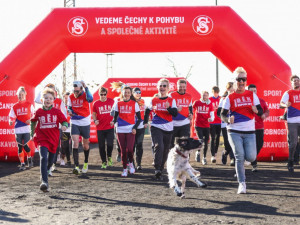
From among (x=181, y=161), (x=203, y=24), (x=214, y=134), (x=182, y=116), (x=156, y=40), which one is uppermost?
(x=203, y=24)

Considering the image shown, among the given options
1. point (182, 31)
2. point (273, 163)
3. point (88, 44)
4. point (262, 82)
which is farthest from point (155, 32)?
point (273, 163)

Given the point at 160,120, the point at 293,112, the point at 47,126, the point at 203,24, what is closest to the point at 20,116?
the point at 47,126

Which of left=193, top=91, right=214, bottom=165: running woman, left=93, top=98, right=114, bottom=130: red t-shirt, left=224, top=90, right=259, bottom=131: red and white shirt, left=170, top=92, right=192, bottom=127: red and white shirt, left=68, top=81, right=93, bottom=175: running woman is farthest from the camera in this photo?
left=193, top=91, right=214, bottom=165: running woman

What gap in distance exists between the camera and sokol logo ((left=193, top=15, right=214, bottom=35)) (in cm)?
1036

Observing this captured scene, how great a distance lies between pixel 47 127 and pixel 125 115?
2.06 meters

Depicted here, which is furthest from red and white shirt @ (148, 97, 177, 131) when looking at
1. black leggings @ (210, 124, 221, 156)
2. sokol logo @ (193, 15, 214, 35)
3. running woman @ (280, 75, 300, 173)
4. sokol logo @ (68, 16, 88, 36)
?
sokol logo @ (68, 16, 88, 36)

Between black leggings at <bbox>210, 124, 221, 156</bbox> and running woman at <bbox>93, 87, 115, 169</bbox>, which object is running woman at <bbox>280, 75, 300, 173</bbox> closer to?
black leggings at <bbox>210, 124, 221, 156</bbox>

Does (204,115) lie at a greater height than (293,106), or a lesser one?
lesser

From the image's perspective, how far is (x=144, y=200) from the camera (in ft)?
18.2

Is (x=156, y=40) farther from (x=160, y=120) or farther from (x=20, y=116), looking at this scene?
(x=20, y=116)

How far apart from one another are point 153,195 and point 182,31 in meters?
5.81

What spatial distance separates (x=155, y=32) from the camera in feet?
34.4

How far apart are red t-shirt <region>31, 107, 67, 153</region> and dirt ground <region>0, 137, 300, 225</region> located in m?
0.83

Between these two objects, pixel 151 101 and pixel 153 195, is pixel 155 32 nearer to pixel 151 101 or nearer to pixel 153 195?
pixel 151 101
